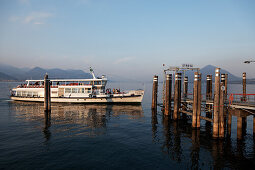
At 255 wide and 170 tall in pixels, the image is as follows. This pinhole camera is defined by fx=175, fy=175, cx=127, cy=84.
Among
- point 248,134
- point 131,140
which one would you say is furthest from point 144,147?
point 248,134

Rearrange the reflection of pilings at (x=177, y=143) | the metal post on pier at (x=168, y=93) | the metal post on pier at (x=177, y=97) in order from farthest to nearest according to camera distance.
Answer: the metal post on pier at (x=168, y=93)
the metal post on pier at (x=177, y=97)
the reflection of pilings at (x=177, y=143)

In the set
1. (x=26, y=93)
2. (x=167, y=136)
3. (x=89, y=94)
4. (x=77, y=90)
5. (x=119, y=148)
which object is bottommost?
(x=119, y=148)

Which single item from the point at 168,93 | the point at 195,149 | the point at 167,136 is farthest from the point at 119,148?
the point at 168,93

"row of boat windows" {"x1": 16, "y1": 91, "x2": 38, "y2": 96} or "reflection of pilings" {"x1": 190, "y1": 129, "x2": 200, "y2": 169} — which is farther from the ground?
"row of boat windows" {"x1": 16, "y1": 91, "x2": 38, "y2": 96}

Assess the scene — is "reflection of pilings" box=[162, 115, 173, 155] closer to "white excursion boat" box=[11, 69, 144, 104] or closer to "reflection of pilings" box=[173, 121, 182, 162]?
"reflection of pilings" box=[173, 121, 182, 162]

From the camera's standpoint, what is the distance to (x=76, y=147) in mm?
15898

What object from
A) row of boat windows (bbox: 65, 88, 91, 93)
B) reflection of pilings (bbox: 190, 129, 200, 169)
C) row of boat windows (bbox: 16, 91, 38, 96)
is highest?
row of boat windows (bbox: 65, 88, 91, 93)

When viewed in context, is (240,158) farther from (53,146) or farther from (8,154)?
(8,154)

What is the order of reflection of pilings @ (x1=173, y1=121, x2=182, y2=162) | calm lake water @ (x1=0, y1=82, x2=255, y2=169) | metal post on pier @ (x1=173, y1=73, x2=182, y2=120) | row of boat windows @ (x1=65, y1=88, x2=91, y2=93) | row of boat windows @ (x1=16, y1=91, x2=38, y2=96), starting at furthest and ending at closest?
1. row of boat windows @ (x1=16, y1=91, x2=38, y2=96)
2. row of boat windows @ (x1=65, y1=88, x2=91, y2=93)
3. metal post on pier @ (x1=173, y1=73, x2=182, y2=120)
4. reflection of pilings @ (x1=173, y1=121, x2=182, y2=162)
5. calm lake water @ (x1=0, y1=82, x2=255, y2=169)

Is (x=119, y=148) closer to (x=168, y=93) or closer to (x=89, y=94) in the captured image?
(x=168, y=93)

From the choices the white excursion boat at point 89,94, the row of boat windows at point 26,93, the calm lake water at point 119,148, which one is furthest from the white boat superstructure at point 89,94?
the calm lake water at point 119,148

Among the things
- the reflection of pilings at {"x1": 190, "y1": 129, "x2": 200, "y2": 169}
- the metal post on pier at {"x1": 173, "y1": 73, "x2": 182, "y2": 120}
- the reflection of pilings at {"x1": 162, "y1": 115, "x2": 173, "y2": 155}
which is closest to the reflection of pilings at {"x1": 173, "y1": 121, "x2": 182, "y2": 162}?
the reflection of pilings at {"x1": 162, "y1": 115, "x2": 173, "y2": 155}

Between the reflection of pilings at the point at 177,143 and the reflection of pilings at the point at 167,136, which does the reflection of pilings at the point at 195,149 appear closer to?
the reflection of pilings at the point at 177,143

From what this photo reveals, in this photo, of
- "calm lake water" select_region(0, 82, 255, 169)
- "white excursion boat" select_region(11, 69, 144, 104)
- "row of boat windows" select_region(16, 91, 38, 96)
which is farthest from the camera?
"row of boat windows" select_region(16, 91, 38, 96)
